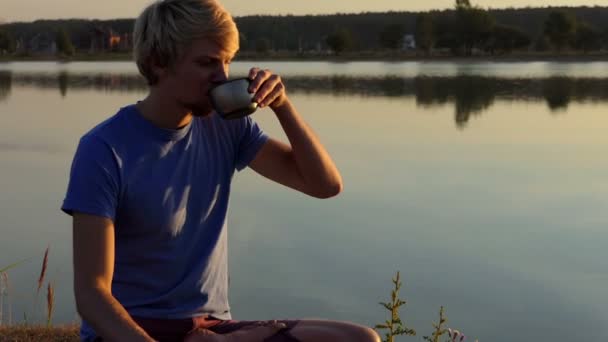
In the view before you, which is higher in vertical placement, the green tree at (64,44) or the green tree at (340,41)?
the green tree at (340,41)

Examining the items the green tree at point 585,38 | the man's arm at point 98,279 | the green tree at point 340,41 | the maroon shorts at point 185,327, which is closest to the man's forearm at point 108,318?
the man's arm at point 98,279

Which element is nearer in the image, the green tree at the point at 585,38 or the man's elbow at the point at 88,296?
the man's elbow at the point at 88,296

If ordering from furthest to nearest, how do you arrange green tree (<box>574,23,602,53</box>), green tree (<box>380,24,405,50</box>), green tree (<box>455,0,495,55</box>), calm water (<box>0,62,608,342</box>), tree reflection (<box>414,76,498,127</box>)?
green tree (<box>380,24,405,50</box>) → green tree (<box>455,0,495,55</box>) → green tree (<box>574,23,602,53</box>) → tree reflection (<box>414,76,498,127</box>) → calm water (<box>0,62,608,342</box>)

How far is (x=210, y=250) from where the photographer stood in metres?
2.18

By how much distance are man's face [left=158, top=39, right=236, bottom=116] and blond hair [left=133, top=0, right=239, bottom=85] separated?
0.02 meters

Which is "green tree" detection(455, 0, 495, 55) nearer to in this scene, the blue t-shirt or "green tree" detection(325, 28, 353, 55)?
"green tree" detection(325, 28, 353, 55)


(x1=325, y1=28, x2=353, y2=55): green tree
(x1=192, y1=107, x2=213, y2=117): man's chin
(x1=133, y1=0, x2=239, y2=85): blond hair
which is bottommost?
(x1=325, y1=28, x2=353, y2=55): green tree

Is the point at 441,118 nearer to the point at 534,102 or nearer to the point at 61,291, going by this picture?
the point at 534,102

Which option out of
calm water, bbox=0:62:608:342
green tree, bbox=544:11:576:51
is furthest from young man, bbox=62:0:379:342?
green tree, bbox=544:11:576:51

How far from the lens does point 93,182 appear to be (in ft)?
6.36

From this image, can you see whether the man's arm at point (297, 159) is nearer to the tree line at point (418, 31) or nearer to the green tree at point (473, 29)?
the tree line at point (418, 31)

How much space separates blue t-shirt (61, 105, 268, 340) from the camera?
197 centimetres

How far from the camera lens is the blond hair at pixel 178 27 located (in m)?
2.01

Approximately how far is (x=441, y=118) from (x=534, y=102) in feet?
14.0
